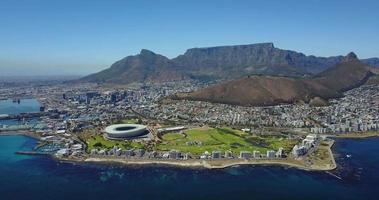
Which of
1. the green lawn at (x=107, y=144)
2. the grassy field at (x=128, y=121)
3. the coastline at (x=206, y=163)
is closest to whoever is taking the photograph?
the coastline at (x=206, y=163)

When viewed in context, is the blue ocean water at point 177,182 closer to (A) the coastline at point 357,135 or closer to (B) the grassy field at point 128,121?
(A) the coastline at point 357,135

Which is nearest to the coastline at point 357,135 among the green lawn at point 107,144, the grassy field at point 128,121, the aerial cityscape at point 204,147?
the aerial cityscape at point 204,147

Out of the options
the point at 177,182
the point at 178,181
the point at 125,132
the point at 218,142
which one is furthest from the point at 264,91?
the point at 177,182

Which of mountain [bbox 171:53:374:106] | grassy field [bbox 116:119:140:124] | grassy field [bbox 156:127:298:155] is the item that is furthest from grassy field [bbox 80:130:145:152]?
mountain [bbox 171:53:374:106]

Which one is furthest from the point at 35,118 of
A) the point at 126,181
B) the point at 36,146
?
the point at 126,181

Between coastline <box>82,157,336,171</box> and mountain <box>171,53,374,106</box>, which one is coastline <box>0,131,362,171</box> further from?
mountain <box>171,53,374,106</box>

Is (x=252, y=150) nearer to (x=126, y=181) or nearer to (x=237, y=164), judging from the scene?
(x=237, y=164)

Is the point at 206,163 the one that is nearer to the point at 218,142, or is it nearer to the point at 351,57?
the point at 218,142
